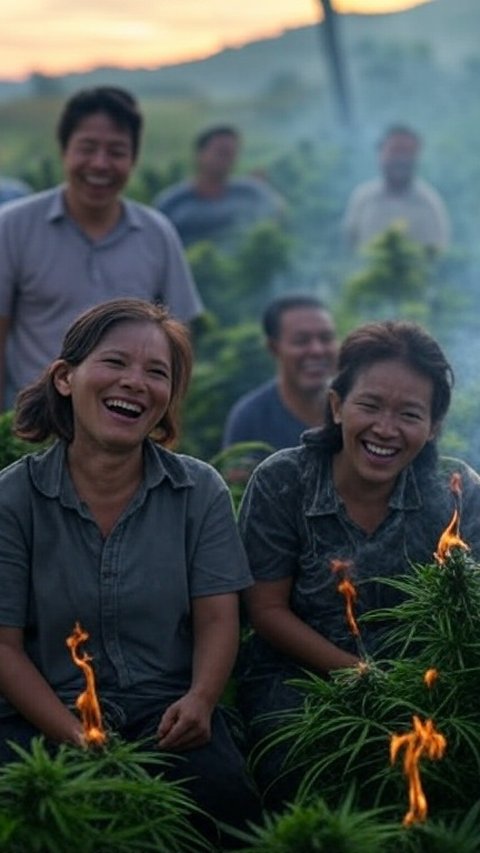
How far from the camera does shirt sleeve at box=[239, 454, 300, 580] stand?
14.9ft

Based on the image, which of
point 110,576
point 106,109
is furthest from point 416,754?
point 106,109

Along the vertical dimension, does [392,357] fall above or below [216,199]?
below

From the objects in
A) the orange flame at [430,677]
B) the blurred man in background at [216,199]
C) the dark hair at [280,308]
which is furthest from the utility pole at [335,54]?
the orange flame at [430,677]

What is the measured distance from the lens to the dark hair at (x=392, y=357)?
4555 mm

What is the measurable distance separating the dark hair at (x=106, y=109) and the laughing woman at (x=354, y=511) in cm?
229

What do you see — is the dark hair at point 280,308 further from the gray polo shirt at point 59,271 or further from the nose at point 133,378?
the nose at point 133,378

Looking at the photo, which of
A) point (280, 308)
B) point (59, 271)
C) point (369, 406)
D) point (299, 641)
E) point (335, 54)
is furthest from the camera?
point (335, 54)

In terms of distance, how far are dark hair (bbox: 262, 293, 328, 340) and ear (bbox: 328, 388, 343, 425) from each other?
2943 millimetres

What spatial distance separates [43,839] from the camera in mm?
3135

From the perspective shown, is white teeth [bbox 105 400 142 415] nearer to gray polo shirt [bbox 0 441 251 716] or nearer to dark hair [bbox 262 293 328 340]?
gray polo shirt [bbox 0 441 251 716]

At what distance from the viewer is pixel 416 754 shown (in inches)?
126

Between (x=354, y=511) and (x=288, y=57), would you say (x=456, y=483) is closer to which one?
(x=354, y=511)

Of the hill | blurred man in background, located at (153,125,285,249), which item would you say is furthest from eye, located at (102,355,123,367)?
the hill

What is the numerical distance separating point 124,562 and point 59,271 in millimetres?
2544
